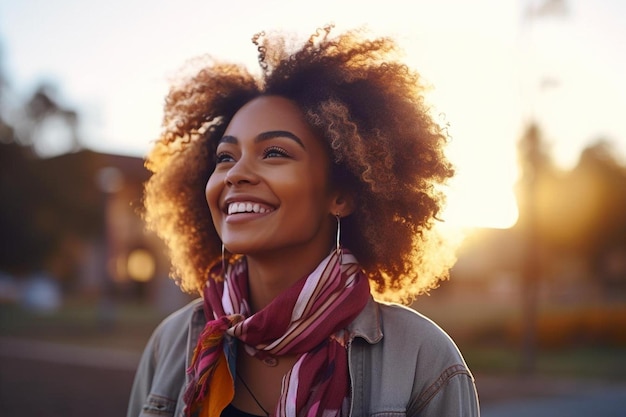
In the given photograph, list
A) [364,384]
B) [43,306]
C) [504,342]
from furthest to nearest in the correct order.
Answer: [43,306] → [504,342] → [364,384]

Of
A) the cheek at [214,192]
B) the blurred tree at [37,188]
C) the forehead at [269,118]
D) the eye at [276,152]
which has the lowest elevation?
the cheek at [214,192]

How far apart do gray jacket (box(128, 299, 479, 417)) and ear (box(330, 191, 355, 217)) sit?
1.14 feet

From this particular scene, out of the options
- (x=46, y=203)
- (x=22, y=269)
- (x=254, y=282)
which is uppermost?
(x=46, y=203)

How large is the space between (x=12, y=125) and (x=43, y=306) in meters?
11.3

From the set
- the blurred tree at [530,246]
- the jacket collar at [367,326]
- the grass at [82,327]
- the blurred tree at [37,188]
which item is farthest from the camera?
the blurred tree at [37,188]

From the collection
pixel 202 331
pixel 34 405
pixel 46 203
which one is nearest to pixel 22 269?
pixel 46 203

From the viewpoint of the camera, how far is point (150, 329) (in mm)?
19453

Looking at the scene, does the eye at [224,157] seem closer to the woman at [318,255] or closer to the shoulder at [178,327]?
the woman at [318,255]

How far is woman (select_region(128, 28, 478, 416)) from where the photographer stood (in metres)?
2.38

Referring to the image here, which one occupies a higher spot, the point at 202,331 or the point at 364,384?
the point at 202,331

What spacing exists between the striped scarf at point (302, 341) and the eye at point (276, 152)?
383mm

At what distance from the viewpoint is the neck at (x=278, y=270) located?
262 centimetres

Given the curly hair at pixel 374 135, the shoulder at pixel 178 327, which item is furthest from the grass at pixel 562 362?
the shoulder at pixel 178 327

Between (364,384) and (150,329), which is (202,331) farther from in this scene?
(150,329)
